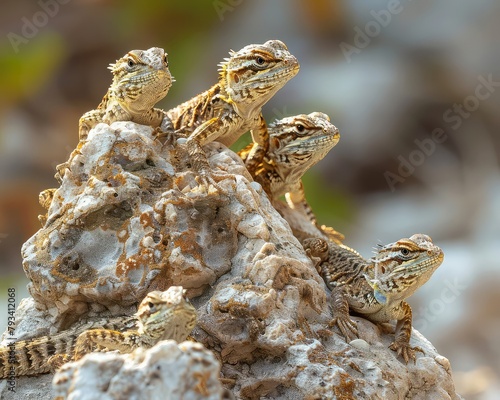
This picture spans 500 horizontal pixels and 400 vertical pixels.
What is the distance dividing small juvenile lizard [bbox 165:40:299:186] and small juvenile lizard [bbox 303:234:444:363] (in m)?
0.92

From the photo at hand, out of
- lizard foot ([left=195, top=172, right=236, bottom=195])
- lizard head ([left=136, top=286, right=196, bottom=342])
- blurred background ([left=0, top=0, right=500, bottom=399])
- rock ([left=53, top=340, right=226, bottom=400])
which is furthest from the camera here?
blurred background ([left=0, top=0, right=500, bottom=399])

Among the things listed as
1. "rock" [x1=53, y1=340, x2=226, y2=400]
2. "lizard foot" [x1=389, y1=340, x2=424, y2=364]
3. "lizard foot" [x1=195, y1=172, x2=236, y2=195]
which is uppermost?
"lizard foot" [x1=195, y1=172, x2=236, y2=195]

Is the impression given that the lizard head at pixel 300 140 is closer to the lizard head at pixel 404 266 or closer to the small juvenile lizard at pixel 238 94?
the small juvenile lizard at pixel 238 94

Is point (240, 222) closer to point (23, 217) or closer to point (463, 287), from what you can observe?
point (463, 287)

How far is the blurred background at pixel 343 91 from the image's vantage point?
43.5 ft

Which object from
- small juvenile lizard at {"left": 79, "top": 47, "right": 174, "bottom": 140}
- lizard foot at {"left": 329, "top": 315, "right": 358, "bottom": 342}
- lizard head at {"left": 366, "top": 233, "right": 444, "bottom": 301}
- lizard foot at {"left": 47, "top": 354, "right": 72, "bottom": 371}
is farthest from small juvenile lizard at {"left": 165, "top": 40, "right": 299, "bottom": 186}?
lizard foot at {"left": 47, "top": 354, "right": 72, "bottom": 371}

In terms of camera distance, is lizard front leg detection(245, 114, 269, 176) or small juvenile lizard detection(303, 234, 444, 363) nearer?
small juvenile lizard detection(303, 234, 444, 363)

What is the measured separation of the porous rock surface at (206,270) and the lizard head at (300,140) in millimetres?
817

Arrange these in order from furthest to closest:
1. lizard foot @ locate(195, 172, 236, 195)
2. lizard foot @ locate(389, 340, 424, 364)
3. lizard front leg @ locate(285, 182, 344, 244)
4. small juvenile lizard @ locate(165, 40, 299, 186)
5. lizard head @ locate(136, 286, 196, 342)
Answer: lizard front leg @ locate(285, 182, 344, 244), small juvenile lizard @ locate(165, 40, 299, 186), lizard foot @ locate(389, 340, 424, 364), lizard foot @ locate(195, 172, 236, 195), lizard head @ locate(136, 286, 196, 342)

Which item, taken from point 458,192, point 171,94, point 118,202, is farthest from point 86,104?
point 118,202

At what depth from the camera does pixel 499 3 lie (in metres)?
13.7

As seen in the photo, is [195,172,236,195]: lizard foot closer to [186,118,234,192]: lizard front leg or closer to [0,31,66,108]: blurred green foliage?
[186,118,234,192]: lizard front leg

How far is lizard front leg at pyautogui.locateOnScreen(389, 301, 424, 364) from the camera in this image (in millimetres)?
4387

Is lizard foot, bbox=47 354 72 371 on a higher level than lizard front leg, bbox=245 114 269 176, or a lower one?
lower
